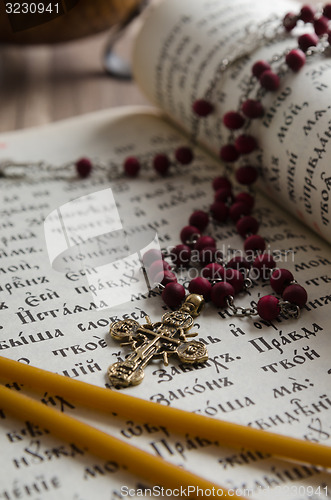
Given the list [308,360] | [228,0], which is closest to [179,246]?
[308,360]

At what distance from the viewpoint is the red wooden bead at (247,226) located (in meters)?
0.77

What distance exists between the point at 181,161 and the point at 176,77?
147 mm

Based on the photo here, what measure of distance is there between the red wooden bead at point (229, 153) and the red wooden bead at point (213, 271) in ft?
0.75

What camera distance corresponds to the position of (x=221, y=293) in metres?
0.64

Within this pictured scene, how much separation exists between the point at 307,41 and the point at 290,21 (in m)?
0.08

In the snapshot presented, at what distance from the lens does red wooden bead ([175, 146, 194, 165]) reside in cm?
95

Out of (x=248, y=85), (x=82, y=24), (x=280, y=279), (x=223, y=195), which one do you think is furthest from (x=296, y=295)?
(x=82, y=24)

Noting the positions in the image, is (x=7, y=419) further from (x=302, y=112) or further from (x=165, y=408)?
(x=302, y=112)

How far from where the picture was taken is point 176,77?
0.98 meters

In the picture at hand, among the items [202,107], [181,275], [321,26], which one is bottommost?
[181,275]

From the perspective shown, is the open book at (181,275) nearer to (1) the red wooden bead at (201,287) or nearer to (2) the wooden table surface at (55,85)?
(1) the red wooden bead at (201,287)

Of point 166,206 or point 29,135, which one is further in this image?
point 29,135

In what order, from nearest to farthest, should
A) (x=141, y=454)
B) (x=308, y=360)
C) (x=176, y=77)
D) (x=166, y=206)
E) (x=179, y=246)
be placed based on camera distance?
(x=141, y=454), (x=308, y=360), (x=179, y=246), (x=166, y=206), (x=176, y=77)

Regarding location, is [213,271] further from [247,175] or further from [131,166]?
[131,166]
